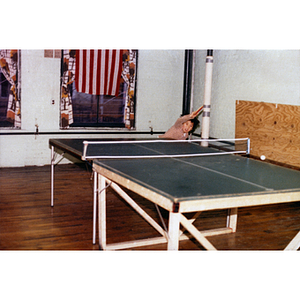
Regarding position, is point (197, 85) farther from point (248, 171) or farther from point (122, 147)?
point (248, 171)

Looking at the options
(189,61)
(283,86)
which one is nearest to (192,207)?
(283,86)

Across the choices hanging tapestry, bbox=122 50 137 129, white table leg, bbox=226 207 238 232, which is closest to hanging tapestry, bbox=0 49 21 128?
hanging tapestry, bbox=122 50 137 129

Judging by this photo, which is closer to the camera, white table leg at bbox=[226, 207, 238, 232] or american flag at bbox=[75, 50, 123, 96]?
white table leg at bbox=[226, 207, 238, 232]

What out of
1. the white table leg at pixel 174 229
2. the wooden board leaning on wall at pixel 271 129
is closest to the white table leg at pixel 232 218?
the wooden board leaning on wall at pixel 271 129

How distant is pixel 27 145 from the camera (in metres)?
6.47

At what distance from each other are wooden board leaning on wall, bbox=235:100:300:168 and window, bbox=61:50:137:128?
2.06 meters

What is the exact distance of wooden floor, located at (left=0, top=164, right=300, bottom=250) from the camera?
3463 millimetres

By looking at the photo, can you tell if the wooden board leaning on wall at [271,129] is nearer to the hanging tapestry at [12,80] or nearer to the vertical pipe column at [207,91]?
the vertical pipe column at [207,91]

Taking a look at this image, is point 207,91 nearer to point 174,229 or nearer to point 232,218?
point 232,218

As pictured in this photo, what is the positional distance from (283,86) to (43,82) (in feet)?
11.6

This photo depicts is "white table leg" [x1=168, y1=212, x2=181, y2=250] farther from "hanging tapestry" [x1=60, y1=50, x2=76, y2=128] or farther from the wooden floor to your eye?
"hanging tapestry" [x1=60, y1=50, x2=76, y2=128]

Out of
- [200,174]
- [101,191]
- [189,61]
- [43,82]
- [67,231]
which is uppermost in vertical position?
[189,61]

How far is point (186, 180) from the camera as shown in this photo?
2.60 meters

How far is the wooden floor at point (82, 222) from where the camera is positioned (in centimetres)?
346
